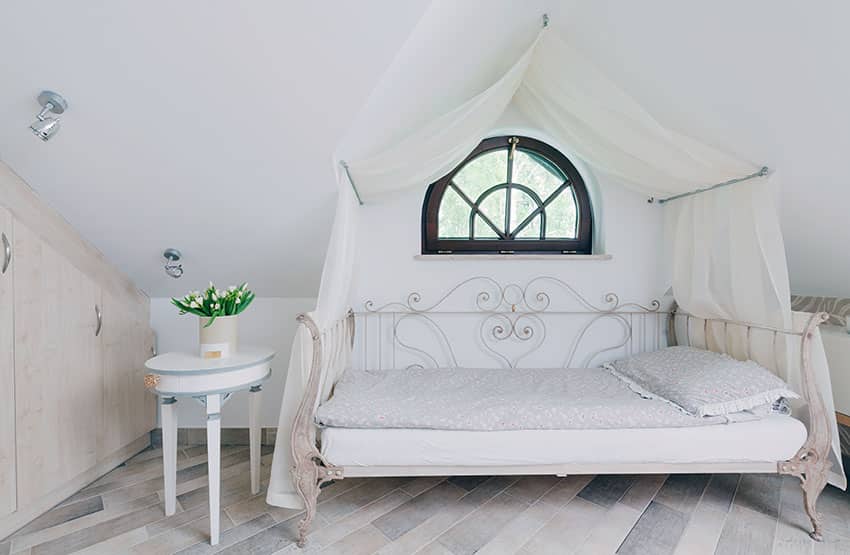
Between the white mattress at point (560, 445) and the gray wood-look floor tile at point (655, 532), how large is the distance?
292mm

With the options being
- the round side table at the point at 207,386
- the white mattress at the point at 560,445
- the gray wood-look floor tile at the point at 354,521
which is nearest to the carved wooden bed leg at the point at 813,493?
the white mattress at the point at 560,445

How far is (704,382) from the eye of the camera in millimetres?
1688

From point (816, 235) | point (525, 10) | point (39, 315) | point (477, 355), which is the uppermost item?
point (525, 10)

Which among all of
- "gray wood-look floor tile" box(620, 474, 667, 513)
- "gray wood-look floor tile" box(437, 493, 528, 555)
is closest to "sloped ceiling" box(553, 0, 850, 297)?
"gray wood-look floor tile" box(620, 474, 667, 513)

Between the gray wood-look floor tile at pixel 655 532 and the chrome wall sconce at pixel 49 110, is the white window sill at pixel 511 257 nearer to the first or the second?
the gray wood-look floor tile at pixel 655 532

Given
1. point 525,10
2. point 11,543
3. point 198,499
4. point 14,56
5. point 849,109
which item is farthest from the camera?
point 198,499

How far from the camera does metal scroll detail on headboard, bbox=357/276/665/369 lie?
2.45 m

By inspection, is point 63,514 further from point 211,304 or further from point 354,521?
point 354,521

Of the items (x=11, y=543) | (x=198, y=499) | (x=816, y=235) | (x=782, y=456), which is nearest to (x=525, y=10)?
(x=816, y=235)

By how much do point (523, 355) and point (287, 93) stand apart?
1.92 m

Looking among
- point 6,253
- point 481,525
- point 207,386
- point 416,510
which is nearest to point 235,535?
point 207,386

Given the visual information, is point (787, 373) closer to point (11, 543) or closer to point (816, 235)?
point (816, 235)

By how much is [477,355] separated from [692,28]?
1.85m

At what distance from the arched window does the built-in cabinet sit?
5.90 feet
